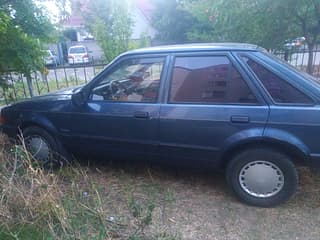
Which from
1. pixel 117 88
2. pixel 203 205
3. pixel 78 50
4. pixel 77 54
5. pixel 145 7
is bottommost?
pixel 77 54

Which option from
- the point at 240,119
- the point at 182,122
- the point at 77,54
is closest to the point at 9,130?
the point at 182,122

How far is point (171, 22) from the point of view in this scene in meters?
22.2

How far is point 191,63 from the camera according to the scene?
3285 millimetres

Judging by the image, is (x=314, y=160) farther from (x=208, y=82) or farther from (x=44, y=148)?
(x=44, y=148)

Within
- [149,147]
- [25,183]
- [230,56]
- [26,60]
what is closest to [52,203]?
[25,183]

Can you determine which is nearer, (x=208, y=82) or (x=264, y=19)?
(x=208, y=82)

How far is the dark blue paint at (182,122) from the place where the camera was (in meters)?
2.91

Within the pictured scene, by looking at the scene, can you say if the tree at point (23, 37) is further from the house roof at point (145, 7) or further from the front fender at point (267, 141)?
the house roof at point (145, 7)

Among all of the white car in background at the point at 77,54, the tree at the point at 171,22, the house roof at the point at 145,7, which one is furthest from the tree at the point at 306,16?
the house roof at the point at 145,7

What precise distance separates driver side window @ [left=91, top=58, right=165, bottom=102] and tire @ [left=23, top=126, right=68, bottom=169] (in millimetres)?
892

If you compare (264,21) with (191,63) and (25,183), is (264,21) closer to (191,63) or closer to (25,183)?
(191,63)

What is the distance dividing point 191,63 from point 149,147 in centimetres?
105

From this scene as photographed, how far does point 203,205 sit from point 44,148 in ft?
7.33

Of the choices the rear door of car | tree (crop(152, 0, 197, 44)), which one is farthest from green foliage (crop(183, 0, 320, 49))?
tree (crop(152, 0, 197, 44))
